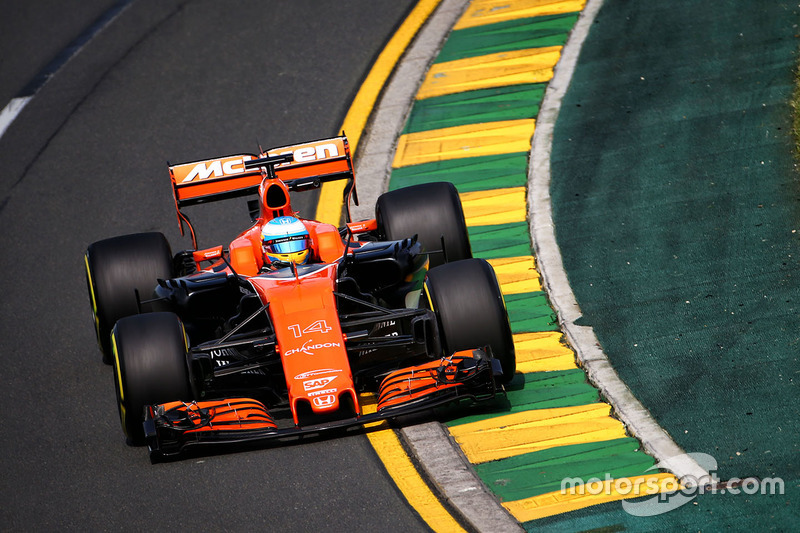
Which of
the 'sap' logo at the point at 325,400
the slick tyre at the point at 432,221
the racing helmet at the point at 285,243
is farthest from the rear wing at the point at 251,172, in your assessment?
the 'sap' logo at the point at 325,400

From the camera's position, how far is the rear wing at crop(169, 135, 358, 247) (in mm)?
9586

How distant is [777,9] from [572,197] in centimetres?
451

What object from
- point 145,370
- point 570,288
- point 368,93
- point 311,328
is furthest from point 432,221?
point 368,93

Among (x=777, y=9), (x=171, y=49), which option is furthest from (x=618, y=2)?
(x=171, y=49)

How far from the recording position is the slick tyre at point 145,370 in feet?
24.7

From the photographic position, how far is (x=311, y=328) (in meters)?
7.80

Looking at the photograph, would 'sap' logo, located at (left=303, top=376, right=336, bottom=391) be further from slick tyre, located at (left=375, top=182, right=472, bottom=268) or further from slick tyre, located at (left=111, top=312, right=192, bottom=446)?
slick tyre, located at (left=375, top=182, right=472, bottom=268)

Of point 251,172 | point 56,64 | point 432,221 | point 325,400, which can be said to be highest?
point 56,64

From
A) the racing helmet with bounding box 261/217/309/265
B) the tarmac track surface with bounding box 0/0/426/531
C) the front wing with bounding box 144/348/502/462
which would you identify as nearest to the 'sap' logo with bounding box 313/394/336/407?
the front wing with bounding box 144/348/502/462

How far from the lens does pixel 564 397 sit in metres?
7.88

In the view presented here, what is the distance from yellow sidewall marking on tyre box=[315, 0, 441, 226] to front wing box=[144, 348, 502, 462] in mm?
3814

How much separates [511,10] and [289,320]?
8.04 metres

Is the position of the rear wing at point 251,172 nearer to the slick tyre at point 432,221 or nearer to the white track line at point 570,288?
the slick tyre at point 432,221

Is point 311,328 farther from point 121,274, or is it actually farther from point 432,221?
point 121,274
